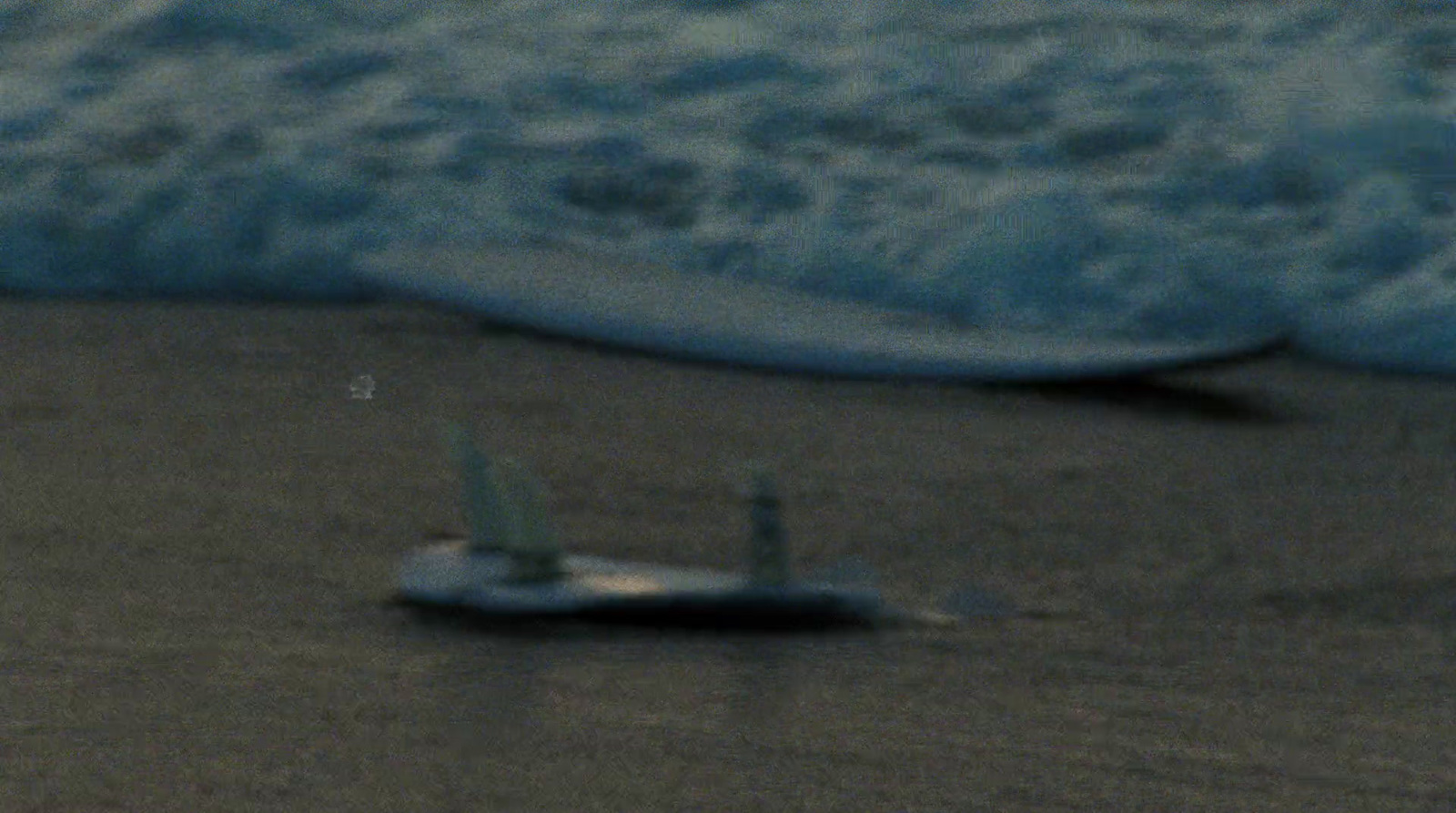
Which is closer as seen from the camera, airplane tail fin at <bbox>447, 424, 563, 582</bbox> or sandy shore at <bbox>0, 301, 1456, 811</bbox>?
sandy shore at <bbox>0, 301, 1456, 811</bbox>

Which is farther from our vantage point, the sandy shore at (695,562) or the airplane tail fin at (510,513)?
the airplane tail fin at (510,513)

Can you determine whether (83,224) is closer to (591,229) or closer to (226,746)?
(591,229)

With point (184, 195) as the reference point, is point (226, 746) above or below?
below

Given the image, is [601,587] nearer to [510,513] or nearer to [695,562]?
[510,513]

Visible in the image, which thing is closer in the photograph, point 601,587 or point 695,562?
point 601,587

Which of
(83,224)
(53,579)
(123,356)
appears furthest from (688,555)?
(83,224)

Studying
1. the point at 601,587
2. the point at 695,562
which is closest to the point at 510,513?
the point at 601,587
